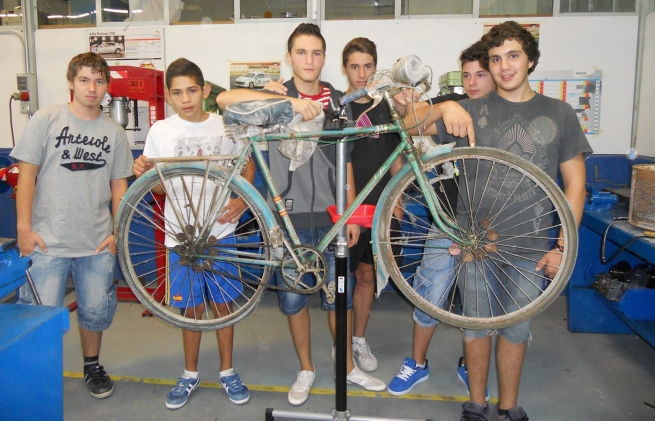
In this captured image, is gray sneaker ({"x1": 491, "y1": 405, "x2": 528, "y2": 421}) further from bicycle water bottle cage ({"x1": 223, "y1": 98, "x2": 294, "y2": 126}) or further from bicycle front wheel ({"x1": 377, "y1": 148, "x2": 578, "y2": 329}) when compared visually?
bicycle water bottle cage ({"x1": 223, "y1": 98, "x2": 294, "y2": 126})

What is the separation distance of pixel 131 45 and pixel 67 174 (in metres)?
2.11

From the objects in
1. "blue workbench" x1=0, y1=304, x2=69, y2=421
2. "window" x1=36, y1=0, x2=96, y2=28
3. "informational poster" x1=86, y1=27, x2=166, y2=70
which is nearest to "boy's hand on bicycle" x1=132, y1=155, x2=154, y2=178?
"blue workbench" x1=0, y1=304, x2=69, y2=421

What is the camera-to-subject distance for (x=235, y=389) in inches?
87.7

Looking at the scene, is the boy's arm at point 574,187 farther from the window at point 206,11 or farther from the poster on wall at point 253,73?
the window at point 206,11

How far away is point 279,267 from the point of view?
1.74 meters

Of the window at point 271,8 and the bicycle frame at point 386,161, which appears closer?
the bicycle frame at point 386,161

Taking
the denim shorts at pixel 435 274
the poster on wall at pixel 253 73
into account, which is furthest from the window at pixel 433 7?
the denim shorts at pixel 435 274

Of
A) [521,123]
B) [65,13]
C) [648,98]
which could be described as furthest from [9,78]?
[648,98]

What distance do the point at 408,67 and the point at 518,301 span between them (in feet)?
2.94

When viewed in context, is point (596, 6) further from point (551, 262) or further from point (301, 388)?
point (301, 388)

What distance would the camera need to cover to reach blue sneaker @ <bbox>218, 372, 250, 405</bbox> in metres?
2.22

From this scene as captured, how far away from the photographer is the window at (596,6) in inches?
138

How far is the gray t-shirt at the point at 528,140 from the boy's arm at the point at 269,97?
0.58 metres

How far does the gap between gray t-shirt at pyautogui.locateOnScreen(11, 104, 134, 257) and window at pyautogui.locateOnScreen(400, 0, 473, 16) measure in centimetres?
243
